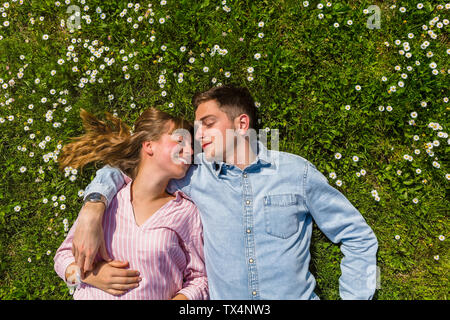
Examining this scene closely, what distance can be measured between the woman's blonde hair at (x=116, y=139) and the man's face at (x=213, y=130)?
0.28m

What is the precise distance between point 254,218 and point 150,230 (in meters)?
1.02

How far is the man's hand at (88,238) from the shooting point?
317 cm

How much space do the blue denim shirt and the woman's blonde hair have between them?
341 mm

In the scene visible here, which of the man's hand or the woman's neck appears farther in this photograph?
the woman's neck

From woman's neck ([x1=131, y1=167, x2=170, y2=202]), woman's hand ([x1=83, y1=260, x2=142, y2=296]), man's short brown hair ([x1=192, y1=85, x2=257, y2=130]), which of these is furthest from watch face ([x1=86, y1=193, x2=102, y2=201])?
man's short brown hair ([x1=192, y1=85, x2=257, y2=130])

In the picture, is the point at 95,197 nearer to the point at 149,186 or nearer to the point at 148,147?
the point at 149,186

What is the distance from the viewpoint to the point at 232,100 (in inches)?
138

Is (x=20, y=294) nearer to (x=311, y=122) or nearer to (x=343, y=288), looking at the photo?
(x=343, y=288)

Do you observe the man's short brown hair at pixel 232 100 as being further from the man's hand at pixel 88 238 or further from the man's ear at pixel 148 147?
the man's hand at pixel 88 238

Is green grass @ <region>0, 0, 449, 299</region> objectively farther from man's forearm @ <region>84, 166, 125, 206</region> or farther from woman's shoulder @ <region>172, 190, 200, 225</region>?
woman's shoulder @ <region>172, 190, 200, 225</region>

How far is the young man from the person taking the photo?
3295mm

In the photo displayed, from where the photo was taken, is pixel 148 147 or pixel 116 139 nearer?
pixel 148 147

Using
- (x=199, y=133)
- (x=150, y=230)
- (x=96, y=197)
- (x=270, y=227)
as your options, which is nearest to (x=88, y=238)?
(x=96, y=197)

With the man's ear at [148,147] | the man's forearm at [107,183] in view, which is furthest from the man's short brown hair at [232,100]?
the man's forearm at [107,183]
